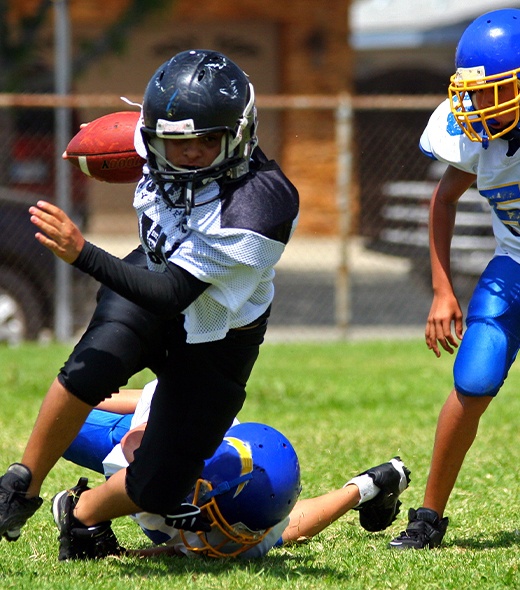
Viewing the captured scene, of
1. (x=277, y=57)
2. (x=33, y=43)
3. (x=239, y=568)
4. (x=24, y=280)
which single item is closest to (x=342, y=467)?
(x=239, y=568)

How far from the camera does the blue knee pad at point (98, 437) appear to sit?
398cm

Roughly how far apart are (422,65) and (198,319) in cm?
1711

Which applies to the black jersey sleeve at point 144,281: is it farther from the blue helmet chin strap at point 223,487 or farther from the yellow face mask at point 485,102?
the yellow face mask at point 485,102

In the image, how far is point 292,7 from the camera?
17766mm

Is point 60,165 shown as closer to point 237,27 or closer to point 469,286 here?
point 469,286

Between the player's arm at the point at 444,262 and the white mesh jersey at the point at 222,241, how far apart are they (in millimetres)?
752

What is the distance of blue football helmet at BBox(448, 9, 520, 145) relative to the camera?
3.72 m

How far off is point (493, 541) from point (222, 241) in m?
1.57

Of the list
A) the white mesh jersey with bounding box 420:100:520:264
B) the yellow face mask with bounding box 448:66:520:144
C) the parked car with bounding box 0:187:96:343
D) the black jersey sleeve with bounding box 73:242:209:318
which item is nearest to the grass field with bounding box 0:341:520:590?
the parked car with bounding box 0:187:96:343

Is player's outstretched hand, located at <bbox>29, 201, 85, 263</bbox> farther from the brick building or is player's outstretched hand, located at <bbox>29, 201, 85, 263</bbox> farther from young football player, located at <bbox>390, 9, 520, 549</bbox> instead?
the brick building

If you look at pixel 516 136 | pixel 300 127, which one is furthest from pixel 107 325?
pixel 300 127

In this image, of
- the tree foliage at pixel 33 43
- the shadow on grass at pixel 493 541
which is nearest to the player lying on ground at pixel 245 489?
the shadow on grass at pixel 493 541

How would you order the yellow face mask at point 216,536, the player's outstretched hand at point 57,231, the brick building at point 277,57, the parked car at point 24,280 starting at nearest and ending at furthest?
the player's outstretched hand at point 57,231 < the yellow face mask at point 216,536 < the parked car at point 24,280 < the brick building at point 277,57

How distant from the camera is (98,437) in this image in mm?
3979
